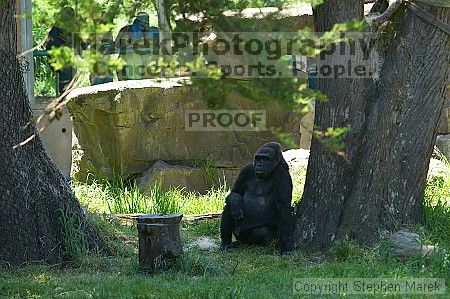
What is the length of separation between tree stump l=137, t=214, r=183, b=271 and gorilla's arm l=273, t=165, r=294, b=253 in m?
1.21

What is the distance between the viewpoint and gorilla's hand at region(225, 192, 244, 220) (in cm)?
774

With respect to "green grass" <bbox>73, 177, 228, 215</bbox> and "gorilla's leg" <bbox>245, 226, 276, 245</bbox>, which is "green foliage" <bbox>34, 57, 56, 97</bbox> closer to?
"green grass" <bbox>73, 177, 228, 215</bbox>

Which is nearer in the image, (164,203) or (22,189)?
(22,189)

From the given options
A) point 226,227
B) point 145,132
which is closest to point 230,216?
point 226,227

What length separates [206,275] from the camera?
6242 mm

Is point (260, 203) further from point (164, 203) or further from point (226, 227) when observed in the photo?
point (164, 203)

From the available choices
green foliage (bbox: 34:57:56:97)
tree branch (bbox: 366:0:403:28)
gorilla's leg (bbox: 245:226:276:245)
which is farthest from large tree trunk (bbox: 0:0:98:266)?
green foliage (bbox: 34:57:56:97)

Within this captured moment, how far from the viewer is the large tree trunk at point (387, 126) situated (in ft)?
22.0

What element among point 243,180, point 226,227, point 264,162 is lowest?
point 226,227

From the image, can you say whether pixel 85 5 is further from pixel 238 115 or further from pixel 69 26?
pixel 238 115

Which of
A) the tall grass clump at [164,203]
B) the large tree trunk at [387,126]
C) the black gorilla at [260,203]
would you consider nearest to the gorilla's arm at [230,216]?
the black gorilla at [260,203]

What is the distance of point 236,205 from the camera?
306 inches

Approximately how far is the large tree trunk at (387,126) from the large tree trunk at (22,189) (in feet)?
7.30

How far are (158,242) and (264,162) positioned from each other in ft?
5.78
